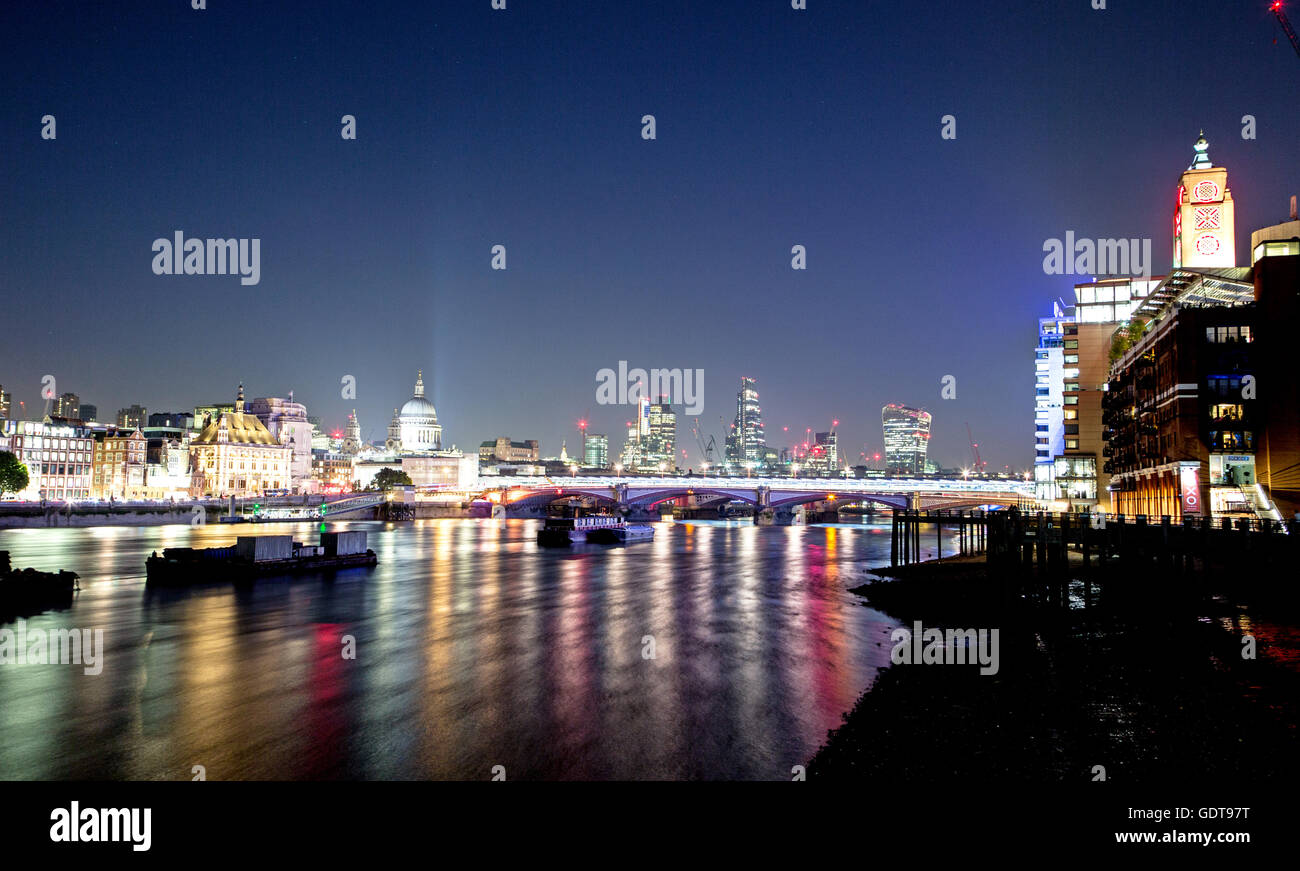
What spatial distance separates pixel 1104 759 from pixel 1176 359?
6988 cm

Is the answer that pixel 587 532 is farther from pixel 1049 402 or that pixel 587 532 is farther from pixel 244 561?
pixel 1049 402

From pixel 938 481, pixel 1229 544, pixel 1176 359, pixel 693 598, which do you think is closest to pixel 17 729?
pixel 693 598

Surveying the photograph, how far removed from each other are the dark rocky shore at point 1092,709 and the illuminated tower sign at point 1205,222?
6744 centimetres

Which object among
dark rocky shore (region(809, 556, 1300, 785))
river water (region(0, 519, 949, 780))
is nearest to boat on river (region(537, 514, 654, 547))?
river water (region(0, 519, 949, 780))

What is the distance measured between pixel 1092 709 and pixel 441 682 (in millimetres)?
21998

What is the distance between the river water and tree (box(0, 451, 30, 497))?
118387mm

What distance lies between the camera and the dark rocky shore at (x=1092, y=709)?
20.4 meters

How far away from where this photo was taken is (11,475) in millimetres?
155625

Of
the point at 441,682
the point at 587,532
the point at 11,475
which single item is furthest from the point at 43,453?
the point at 441,682

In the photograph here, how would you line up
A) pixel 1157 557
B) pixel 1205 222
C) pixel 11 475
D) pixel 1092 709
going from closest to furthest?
pixel 1092 709
pixel 1157 557
pixel 1205 222
pixel 11 475

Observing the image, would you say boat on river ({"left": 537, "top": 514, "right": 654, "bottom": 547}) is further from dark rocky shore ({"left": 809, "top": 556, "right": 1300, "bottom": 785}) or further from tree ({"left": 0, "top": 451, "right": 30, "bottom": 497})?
tree ({"left": 0, "top": 451, "right": 30, "bottom": 497})

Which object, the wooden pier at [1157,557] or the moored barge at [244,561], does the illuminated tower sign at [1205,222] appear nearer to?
the wooden pier at [1157,557]

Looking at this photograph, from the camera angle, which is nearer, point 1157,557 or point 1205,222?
point 1157,557

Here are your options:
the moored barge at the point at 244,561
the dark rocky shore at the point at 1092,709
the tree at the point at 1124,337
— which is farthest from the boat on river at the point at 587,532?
the dark rocky shore at the point at 1092,709
